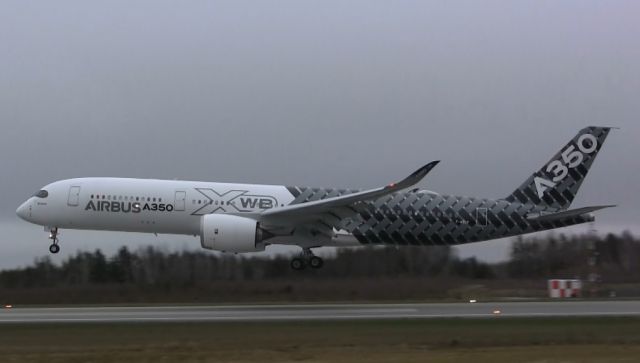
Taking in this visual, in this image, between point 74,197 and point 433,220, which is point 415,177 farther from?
point 74,197

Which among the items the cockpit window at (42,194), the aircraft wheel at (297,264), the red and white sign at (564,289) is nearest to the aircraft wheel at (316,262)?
the aircraft wheel at (297,264)

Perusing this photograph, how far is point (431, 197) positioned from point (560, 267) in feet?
70.2

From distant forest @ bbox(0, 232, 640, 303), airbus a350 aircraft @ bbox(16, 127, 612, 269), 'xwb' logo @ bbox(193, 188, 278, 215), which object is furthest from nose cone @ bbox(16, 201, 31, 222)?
'xwb' logo @ bbox(193, 188, 278, 215)

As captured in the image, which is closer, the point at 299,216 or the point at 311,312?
the point at 311,312

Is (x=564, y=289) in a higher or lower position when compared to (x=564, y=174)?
lower

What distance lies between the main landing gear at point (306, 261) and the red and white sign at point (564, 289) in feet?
36.2

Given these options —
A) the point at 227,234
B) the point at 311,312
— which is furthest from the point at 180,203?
the point at 311,312

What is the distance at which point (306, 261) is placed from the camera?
34.8 meters

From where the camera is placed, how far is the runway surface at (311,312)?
25750mm

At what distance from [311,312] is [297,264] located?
697 cm

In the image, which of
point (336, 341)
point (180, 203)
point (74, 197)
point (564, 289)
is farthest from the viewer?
point (564, 289)

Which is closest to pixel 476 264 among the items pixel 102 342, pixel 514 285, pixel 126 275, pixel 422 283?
pixel 514 285

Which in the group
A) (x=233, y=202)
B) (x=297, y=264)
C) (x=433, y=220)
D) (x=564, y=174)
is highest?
(x=564, y=174)

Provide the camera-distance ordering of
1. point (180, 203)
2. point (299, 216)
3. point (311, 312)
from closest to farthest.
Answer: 1. point (311, 312)
2. point (299, 216)
3. point (180, 203)
